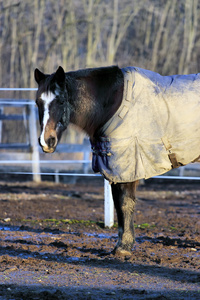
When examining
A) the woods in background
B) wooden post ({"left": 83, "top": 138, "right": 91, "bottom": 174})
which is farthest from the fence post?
the woods in background

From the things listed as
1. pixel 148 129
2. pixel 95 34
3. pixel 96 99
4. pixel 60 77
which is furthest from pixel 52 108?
pixel 95 34

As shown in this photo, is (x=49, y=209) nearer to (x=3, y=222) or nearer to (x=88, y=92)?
(x=3, y=222)

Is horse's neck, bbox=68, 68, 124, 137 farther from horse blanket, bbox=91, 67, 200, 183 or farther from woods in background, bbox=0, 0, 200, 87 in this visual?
woods in background, bbox=0, 0, 200, 87

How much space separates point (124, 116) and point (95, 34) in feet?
40.0

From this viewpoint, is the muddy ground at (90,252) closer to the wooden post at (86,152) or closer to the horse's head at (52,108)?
the horse's head at (52,108)

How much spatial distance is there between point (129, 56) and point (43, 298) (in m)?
13.8

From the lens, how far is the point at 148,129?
155 inches

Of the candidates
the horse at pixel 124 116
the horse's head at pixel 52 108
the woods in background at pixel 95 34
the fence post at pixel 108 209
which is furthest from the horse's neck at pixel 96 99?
the woods in background at pixel 95 34

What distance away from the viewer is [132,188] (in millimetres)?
4121

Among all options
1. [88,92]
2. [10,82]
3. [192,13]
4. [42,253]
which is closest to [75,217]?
[42,253]

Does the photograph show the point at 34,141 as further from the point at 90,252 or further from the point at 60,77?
the point at 60,77

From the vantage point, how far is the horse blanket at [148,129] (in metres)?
3.88

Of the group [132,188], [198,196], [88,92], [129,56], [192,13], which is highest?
[192,13]

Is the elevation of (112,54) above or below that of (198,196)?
above
